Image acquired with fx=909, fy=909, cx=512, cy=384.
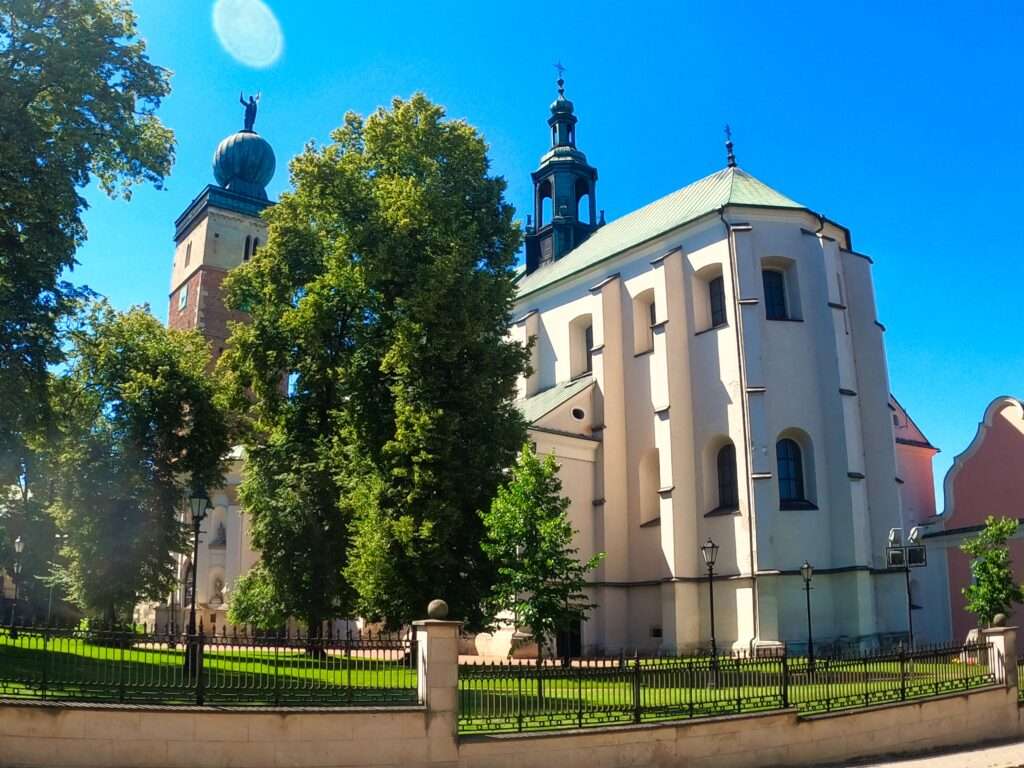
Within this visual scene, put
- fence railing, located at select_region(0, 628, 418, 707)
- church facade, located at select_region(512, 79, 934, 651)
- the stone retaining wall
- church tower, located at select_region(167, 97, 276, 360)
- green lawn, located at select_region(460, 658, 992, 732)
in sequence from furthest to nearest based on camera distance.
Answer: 1. church tower, located at select_region(167, 97, 276, 360)
2. church facade, located at select_region(512, 79, 934, 651)
3. green lawn, located at select_region(460, 658, 992, 732)
4. fence railing, located at select_region(0, 628, 418, 707)
5. the stone retaining wall

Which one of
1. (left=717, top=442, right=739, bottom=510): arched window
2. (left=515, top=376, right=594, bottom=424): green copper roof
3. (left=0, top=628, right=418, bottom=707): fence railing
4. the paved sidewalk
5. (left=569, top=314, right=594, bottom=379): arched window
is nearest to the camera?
(left=0, top=628, right=418, bottom=707): fence railing

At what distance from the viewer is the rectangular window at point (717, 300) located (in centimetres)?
2995

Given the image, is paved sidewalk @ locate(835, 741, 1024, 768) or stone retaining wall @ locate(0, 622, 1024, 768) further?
paved sidewalk @ locate(835, 741, 1024, 768)

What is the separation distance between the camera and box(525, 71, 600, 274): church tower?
1602 inches

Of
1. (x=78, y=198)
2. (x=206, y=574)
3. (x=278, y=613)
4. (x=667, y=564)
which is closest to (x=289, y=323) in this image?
(x=78, y=198)

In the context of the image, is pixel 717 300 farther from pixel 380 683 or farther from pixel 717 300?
pixel 380 683

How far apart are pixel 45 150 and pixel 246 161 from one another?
1623 inches

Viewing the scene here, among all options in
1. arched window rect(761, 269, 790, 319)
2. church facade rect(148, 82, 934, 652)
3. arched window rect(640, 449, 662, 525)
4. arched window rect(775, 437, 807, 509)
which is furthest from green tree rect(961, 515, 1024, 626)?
arched window rect(640, 449, 662, 525)

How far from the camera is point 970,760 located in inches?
534

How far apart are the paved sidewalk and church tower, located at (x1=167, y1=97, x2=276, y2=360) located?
4802 cm

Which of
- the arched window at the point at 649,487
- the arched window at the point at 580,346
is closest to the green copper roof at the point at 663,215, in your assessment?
the arched window at the point at 580,346

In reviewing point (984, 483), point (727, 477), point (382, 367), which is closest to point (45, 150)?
point (382, 367)

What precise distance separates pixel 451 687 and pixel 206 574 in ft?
121

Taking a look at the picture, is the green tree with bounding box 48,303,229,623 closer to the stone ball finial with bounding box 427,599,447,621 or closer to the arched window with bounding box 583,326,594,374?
the arched window with bounding box 583,326,594,374
